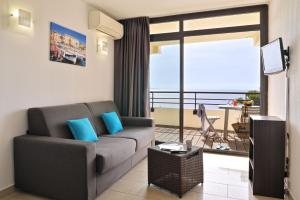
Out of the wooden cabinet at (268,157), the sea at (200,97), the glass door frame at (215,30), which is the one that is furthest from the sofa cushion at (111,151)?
the sea at (200,97)

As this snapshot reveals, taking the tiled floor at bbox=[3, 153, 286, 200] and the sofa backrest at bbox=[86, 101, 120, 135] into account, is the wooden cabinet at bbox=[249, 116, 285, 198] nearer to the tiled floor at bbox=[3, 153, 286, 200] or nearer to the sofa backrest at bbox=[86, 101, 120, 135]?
the tiled floor at bbox=[3, 153, 286, 200]

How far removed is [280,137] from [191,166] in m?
1.00

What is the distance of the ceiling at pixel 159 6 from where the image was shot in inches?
134

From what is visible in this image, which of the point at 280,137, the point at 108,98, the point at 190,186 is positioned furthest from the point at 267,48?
the point at 108,98

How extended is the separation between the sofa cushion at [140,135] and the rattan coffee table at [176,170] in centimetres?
55

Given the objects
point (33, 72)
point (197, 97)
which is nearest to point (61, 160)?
point (33, 72)

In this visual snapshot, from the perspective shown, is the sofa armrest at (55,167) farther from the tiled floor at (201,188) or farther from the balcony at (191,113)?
the balcony at (191,113)

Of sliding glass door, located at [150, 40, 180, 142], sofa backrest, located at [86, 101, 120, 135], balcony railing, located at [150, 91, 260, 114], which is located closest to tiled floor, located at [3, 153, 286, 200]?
sofa backrest, located at [86, 101, 120, 135]

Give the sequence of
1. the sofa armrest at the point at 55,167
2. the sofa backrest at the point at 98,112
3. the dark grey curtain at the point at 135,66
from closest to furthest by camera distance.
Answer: the sofa armrest at the point at 55,167, the sofa backrest at the point at 98,112, the dark grey curtain at the point at 135,66

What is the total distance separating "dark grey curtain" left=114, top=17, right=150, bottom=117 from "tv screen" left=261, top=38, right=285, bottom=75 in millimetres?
2112

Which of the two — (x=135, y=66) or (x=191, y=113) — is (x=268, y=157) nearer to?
(x=135, y=66)

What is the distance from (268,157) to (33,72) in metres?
2.85

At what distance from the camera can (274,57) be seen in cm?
241

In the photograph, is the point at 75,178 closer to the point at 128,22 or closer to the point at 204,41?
the point at 128,22
